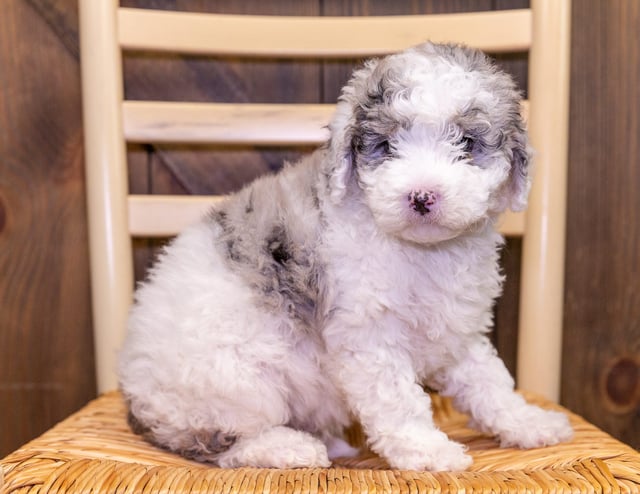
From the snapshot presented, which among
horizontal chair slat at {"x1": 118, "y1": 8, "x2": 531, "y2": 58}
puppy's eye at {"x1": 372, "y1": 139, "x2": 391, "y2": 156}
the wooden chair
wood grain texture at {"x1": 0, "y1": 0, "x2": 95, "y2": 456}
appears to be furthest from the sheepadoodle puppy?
wood grain texture at {"x1": 0, "y1": 0, "x2": 95, "y2": 456}

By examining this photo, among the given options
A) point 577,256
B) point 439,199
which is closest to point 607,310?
point 577,256

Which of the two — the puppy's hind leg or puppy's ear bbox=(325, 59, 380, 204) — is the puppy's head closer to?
puppy's ear bbox=(325, 59, 380, 204)

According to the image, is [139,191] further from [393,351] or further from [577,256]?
[577,256]

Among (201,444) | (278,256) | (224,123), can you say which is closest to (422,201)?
(278,256)

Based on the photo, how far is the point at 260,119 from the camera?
1.28 m

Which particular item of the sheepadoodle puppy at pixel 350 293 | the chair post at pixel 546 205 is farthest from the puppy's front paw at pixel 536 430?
the chair post at pixel 546 205

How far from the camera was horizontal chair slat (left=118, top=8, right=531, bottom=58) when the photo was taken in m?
1.24

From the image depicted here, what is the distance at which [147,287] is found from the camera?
106 cm

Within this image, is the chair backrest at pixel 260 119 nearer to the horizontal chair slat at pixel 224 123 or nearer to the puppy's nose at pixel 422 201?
the horizontal chair slat at pixel 224 123

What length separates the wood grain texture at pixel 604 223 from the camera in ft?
4.62

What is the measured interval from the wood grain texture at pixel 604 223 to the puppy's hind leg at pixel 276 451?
76 centimetres

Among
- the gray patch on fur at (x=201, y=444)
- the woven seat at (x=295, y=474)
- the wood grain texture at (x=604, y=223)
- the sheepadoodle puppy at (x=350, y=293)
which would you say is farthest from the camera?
the wood grain texture at (x=604, y=223)

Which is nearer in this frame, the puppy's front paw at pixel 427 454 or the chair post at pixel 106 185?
the puppy's front paw at pixel 427 454

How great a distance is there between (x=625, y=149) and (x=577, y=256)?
0.24 m
